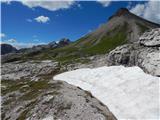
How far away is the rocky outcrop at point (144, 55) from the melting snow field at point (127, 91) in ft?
7.01

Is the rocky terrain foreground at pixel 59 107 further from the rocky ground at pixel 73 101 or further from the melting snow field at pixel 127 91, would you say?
the melting snow field at pixel 127 91

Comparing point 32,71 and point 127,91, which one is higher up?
point 127,91

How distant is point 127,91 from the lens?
4466 centimetres

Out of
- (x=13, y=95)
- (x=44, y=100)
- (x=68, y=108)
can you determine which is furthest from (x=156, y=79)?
(x=13, y=95)

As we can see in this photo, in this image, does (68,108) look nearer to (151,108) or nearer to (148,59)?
(151,108)

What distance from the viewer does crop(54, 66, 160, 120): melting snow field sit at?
3738 cm

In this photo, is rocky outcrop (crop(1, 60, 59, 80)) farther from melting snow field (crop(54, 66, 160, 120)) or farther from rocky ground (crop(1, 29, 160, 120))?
melting snow field (crop(54, 66, 160, 120))

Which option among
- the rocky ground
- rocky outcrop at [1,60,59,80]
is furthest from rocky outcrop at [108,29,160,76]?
rocky outcrop at [1,60,59,80]

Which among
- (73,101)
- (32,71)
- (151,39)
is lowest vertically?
(73,101)

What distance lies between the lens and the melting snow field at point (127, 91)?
123 feet

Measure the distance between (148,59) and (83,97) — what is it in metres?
18.1

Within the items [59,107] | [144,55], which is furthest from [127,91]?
[144,55]

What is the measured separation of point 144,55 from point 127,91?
16.2 m

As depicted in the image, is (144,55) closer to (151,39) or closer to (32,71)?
(151,39)
